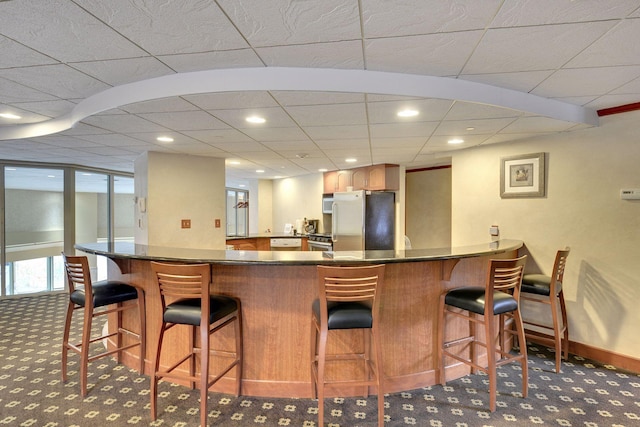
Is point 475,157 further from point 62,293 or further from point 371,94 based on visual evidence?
point 62,293

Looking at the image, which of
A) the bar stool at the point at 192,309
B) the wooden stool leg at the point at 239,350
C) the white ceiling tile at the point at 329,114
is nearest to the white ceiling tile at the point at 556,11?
the white ceiling tile at the point at 329,114

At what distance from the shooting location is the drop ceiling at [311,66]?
1.52m

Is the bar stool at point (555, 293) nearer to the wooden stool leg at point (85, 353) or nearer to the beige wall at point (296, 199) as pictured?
the wooden stool leg at point (85, 353)

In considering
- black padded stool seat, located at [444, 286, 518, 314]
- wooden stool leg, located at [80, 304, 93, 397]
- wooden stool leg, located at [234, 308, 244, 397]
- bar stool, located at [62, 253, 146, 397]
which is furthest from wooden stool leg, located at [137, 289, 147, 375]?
black padded stool seat, located at [444, 286, 518, 314]

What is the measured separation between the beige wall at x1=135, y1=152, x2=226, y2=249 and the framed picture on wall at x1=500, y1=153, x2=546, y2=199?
151 inches

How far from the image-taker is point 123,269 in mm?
2842

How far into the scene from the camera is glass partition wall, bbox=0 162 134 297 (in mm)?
5117

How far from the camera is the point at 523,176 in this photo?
139 inches

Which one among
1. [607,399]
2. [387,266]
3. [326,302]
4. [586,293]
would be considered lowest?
[607,399]

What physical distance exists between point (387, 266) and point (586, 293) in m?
2.20

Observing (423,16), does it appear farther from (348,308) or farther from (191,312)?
(191,312)

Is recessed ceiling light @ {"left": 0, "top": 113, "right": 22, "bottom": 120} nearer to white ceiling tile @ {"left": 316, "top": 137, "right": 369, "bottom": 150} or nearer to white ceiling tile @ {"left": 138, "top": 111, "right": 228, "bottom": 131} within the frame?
white ceiling tile @ {"left": 138, "top": 111, "right": 228, "bottom": 131}

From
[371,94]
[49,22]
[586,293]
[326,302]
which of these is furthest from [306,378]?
[586,293]

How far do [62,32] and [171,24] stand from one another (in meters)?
0.59
